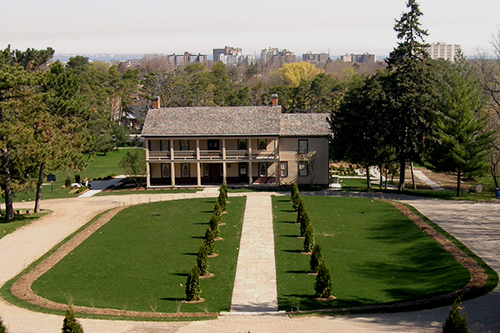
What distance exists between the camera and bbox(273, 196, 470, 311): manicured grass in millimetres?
21844

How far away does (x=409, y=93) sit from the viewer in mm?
42062

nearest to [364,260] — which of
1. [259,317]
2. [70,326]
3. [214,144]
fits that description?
[259,317]

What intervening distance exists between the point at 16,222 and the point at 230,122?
763 inches

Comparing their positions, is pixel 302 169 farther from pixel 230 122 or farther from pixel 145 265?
pixel 145 265

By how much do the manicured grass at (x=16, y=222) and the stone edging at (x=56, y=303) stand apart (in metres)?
4.36

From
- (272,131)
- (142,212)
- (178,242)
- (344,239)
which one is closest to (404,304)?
(344,239)

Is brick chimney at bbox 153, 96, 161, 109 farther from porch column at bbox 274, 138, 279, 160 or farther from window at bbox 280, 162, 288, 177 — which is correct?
window at bbox 280, 162, 288, 177

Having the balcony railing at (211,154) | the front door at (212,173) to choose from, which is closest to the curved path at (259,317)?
the balcony railing at (211,154)

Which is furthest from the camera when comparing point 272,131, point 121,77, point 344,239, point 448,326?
point 121,77

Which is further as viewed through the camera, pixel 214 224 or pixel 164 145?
pixel 164 145

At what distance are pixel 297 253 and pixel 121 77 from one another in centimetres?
7572

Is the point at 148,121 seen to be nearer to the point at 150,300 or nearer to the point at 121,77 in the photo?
the point at 150,300

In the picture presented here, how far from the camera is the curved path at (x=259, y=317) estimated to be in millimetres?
18344

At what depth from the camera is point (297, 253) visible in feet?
91.9
